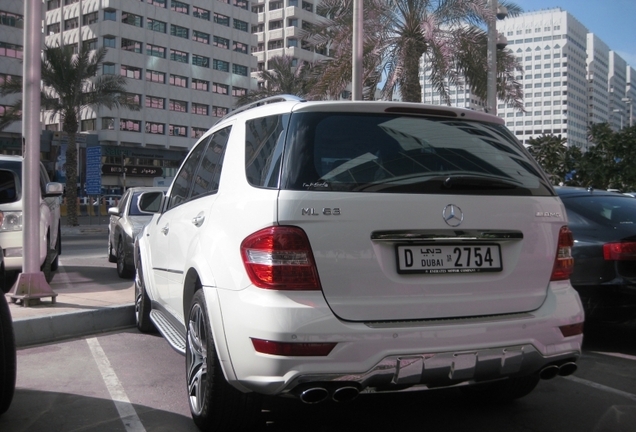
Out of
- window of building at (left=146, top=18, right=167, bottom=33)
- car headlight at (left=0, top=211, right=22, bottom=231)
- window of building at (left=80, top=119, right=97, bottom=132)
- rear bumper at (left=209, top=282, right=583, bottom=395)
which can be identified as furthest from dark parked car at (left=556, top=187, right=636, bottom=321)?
window of building at (left=146, top=18, right=167, bottom=33)

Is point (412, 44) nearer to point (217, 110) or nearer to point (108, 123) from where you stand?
point (108, 123)

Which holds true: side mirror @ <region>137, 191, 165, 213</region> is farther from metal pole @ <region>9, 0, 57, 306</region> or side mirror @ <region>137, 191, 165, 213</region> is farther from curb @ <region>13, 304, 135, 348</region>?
metal pole @ <region>9, 0, 57, 306</region>

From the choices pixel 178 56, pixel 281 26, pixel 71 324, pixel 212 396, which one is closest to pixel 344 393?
pixel 212 396

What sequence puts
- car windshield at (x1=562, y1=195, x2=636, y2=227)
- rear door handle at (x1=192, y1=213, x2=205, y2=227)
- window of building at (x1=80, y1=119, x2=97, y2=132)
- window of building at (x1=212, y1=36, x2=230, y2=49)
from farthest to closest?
window of building at (x1=212, y1=36, x2=230, y2=49), window of building at (x1=80, y1=119, x2=97, y2=132), car windshield at (x1=562, y1=195, x2=636, y2=227), rear door handle at (x1=192, y1=213, x2=205, y2=227)

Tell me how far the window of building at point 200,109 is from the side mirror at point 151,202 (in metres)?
66.1

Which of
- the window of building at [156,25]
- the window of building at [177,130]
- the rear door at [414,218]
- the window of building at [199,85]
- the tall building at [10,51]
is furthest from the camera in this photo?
the window of building at [199,85]

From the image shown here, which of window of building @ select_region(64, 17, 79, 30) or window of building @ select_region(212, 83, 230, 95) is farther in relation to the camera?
window of building @ select_region(212, 83, 230, 95)

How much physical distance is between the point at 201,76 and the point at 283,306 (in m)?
70.5

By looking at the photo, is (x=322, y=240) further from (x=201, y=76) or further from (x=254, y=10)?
(x=254, y=10)

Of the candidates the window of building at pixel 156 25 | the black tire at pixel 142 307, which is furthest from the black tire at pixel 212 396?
the window of building at pixel 156 25

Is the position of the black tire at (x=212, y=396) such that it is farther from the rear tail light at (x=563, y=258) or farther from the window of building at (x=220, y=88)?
the window of building at (x=220, y=88)

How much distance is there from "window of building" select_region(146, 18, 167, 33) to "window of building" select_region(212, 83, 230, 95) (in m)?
7.89

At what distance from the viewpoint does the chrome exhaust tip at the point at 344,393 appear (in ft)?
10.3

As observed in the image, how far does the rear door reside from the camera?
3232 millimetres
